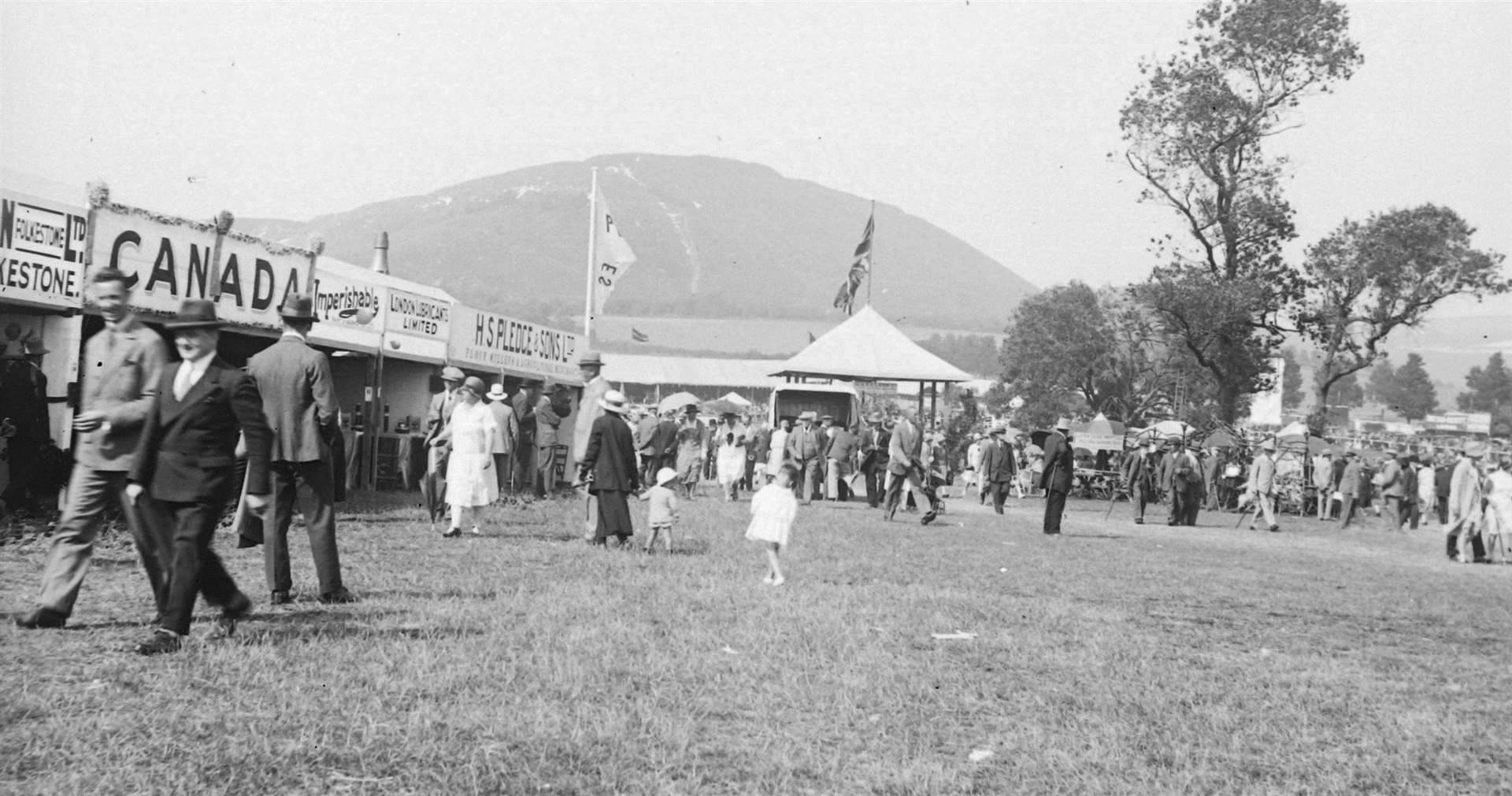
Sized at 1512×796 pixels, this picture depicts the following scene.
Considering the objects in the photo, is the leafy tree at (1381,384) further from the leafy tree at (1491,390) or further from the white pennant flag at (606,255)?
the white pennant flag at (606,255)

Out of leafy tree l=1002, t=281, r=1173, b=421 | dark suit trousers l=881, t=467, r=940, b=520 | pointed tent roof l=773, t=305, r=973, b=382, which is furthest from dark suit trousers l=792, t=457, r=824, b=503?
leafy tree l=1002, t=281, r=1173, b=421

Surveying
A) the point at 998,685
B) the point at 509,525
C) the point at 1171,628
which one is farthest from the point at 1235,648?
the point at 509,525

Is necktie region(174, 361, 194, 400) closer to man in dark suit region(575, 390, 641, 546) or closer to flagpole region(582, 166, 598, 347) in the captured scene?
man in dark suit region(575, 390, 641, 546)

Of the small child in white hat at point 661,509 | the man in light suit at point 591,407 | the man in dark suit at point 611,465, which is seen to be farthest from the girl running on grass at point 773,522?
the man in light suit at point 591,407

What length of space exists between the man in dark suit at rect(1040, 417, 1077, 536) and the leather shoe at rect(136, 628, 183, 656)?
14579 millimetres

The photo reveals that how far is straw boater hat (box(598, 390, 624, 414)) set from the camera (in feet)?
40.8

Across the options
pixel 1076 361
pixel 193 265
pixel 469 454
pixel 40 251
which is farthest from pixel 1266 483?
pixel 1076 361

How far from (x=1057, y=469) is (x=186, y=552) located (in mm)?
14915

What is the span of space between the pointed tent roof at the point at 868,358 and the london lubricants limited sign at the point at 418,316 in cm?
1440

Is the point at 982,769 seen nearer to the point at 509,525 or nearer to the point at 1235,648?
the point at 1235,648

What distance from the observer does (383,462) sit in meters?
21.3

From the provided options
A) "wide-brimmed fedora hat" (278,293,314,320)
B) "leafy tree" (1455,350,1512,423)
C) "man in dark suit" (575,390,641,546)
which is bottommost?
"man in dark suit" (575,390,641,546)

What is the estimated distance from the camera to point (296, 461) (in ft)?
28.2

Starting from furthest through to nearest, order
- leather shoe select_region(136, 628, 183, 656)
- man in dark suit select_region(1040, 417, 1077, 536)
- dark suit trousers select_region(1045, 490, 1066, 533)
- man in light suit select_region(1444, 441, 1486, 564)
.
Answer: man in light suit select_region(1444, 441, 1486, 564) → dark suit trousers select_region(1045, 490, 1066, 533) → man in dark suit select_region(1040, 417, 1077, 536) → leather shoe select_region(136, 628, 183, 656)
